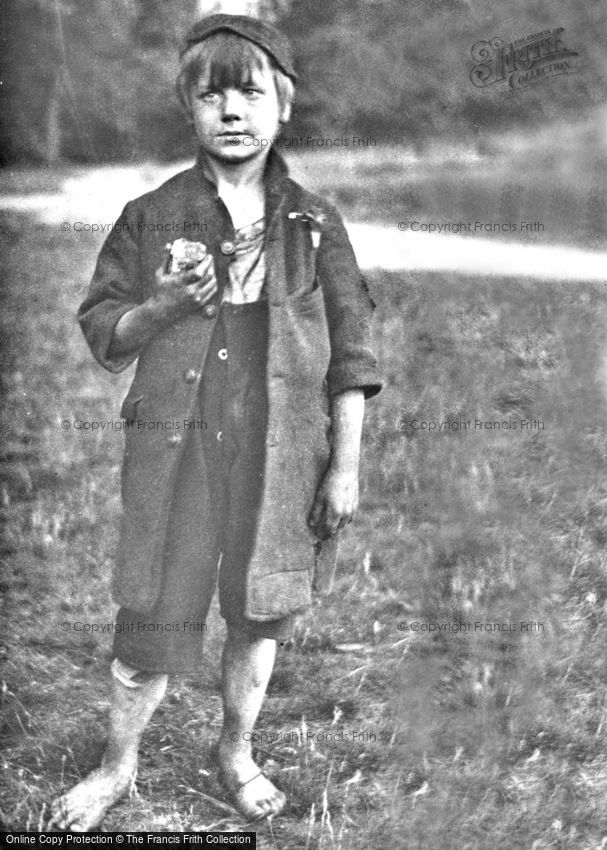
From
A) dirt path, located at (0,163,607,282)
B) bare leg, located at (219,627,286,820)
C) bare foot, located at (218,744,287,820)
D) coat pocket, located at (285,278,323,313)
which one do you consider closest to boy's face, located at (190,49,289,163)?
dirt path, located at (0,163,607,282)

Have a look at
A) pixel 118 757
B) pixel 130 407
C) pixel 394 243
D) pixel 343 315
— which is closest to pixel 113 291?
pixel 130 407

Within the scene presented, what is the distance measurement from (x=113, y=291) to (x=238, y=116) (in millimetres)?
791

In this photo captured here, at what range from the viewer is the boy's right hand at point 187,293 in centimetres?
403

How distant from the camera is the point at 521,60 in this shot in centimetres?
423

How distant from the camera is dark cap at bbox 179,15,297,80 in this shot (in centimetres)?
408

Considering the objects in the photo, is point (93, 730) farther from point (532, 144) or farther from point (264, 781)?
point (532, 144)

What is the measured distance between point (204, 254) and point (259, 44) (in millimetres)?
801

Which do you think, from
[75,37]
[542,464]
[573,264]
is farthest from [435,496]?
[75,37]

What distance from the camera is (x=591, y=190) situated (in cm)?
426

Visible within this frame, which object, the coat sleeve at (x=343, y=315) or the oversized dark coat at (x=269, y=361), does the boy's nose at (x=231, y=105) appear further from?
the coat sleeve at (x=343, y=315)

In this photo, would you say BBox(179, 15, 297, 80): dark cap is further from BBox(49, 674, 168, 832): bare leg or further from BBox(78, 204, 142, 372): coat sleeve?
BBox(49, 674, 168, 832): bare leg

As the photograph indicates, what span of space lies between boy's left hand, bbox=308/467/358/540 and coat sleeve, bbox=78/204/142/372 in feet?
2.83

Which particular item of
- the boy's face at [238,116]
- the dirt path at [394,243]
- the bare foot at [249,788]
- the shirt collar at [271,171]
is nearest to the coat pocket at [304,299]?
the dirt path at [394,243]

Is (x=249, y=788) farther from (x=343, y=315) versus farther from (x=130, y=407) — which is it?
(x=343, y=315)
